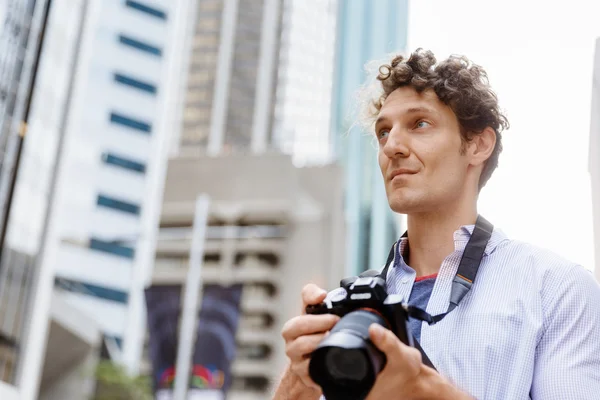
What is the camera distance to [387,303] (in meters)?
1.08

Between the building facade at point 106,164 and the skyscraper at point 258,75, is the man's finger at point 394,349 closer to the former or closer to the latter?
the building facade at point 106,164

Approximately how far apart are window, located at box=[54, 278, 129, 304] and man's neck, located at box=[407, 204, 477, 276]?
163 feet

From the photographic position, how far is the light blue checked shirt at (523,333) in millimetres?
1285

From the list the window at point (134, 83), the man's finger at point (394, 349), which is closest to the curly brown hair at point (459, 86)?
the man's finger at point (394, 349)

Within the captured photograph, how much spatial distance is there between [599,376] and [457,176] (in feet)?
1.56

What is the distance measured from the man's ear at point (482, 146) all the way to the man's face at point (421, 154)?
0.03 m

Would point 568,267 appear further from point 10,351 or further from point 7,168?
point 10,351

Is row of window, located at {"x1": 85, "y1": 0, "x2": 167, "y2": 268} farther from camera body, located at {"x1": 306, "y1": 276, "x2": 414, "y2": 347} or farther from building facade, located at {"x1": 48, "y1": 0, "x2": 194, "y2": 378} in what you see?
camera body, located at {"x1": 306, "y1": 276, "x2": 414, "y2": 347}

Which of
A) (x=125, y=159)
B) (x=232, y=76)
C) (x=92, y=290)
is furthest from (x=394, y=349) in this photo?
(x=232, y=76)

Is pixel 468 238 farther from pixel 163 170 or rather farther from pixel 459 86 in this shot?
pixel 163 170

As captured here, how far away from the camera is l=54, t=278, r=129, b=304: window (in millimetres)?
48875

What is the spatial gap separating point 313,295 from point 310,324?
111mm

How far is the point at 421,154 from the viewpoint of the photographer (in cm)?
151

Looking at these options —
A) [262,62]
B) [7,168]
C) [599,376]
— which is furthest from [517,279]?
[262,62]
